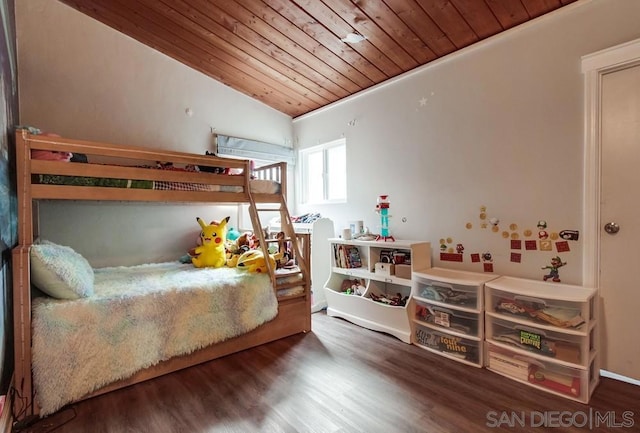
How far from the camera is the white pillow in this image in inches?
65.8

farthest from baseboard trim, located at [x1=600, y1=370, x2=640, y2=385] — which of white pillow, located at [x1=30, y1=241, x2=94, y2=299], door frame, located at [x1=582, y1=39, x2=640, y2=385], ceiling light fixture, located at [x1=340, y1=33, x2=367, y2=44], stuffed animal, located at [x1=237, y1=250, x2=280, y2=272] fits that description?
white pillow, located at [x1=30, y1=241, x2=94, y2=299]

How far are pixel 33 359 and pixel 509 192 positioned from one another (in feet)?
10.3

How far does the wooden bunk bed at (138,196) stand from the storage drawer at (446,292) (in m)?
0.95

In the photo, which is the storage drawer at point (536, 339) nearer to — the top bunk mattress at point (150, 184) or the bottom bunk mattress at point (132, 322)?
the bottom bunk mattress at point (132, 322)

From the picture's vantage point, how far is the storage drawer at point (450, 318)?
209 centimetres

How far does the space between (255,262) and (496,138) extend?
214 cm

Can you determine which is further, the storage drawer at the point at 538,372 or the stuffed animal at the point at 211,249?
the stuffed animal at the point at 211,249

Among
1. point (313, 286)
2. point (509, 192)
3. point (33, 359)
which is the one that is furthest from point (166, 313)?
point (509, 192)

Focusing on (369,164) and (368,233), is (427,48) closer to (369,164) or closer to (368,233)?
(369,164)

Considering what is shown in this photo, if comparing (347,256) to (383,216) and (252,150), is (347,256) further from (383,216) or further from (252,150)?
(252,150)

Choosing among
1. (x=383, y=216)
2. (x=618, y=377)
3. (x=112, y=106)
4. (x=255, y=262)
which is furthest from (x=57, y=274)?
(x=618, y=377)

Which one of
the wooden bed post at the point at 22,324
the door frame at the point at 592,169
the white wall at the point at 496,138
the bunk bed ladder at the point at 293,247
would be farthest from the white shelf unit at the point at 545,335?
the wooden bed post at the point at 22,324

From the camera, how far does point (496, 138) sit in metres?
2.30

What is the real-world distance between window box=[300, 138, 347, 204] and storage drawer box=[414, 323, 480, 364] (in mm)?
1734
